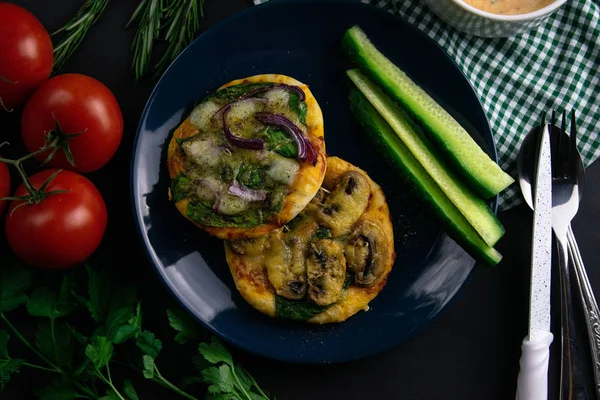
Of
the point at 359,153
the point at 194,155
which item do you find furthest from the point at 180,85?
the point at 359,153

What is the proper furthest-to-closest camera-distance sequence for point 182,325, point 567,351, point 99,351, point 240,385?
point 567,351, point 182,325, point 240,385, point 99,351

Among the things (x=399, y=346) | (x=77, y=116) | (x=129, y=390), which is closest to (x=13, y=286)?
(x=129, y=390)

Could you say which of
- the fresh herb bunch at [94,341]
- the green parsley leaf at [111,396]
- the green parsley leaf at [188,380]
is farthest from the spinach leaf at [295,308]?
the green parsley leaf at [111,396]

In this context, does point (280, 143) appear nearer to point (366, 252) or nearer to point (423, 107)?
point (366, 252)

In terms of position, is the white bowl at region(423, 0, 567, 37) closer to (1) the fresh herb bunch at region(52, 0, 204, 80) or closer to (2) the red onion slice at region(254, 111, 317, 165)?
(2) the red onion slice at region(254, 111, 317, 165)

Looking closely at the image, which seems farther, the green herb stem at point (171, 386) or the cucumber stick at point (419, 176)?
the cucumber stick at point (419, 176)

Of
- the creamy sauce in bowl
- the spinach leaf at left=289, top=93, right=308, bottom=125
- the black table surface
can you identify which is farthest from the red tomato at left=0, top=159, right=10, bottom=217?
the creamy sauce in bowl

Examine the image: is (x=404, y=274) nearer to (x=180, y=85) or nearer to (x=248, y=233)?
(x=248, y=233)

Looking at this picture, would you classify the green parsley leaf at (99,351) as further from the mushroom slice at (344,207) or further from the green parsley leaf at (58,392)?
the mushroom slice at (344,207)
